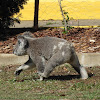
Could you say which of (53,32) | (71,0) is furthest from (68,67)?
(71,0)

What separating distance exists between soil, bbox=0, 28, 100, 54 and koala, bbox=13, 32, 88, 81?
7.35ft

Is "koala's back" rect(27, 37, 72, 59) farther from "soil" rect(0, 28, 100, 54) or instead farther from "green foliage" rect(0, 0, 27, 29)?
"green foliage" rect(0, 0, 27, 29)

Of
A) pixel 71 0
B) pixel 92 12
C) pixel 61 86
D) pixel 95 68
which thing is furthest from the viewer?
pixel 92 12

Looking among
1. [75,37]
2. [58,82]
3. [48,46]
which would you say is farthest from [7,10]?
[58,82]

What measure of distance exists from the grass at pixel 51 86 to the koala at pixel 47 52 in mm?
298

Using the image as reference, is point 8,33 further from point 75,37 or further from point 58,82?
point 58,82

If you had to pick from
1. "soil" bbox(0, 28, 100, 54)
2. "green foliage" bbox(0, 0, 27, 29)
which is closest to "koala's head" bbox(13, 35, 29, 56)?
"soil" bbox(0, 28, 100, 54)

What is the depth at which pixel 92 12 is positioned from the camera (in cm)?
1374

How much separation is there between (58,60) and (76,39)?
3.51 meters

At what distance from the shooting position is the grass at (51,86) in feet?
19.6

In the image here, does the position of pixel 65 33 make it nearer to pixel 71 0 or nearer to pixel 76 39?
pixel 76 39

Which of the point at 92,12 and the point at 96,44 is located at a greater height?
the point at 92,12

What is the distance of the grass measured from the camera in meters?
5.97

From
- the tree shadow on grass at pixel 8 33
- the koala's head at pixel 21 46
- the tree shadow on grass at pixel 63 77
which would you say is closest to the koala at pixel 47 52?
the koala's head at pixel 21 46
